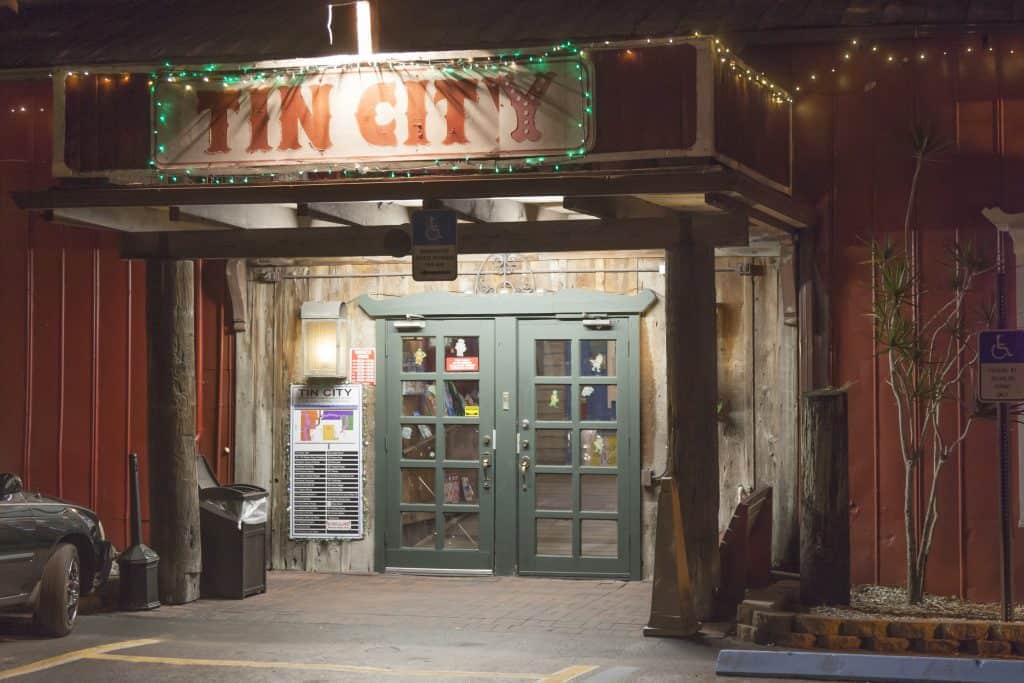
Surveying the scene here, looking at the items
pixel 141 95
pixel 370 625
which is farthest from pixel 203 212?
pixel 370 625

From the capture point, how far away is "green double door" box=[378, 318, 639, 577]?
14.0 metres

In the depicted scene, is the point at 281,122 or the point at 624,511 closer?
the point at 281,122

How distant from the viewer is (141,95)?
11.3 meters

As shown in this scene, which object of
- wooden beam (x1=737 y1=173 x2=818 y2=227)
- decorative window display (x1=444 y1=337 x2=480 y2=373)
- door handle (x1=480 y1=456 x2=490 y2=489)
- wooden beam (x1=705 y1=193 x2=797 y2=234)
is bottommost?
door handle (x1=480 y1=456 x2=490 y2=489)

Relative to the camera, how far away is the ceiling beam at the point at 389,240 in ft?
37.0

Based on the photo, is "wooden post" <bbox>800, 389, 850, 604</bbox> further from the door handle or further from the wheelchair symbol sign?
the door handle

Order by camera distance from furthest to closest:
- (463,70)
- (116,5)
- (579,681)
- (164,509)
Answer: (116,5), (164,509), (463,70), (579,681)

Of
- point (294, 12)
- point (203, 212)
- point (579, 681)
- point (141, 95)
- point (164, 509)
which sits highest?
point (294, 12)

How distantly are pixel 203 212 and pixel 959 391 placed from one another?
6.57 meters

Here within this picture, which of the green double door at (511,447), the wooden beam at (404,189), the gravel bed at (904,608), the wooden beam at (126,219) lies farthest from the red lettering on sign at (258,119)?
the gravel bed at (904,608)

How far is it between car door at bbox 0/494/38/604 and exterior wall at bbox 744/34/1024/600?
680 centimetres

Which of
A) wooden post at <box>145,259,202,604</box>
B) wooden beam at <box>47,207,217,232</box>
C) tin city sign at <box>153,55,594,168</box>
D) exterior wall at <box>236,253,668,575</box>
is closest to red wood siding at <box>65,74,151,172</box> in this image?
tin city sign at <box>153,55,594,168</box>

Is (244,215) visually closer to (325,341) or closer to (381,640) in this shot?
(325,341)

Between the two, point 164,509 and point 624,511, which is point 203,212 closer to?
point 164,509
